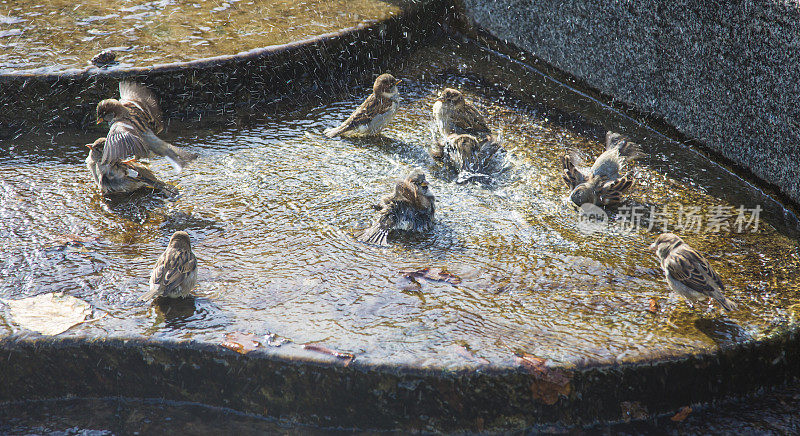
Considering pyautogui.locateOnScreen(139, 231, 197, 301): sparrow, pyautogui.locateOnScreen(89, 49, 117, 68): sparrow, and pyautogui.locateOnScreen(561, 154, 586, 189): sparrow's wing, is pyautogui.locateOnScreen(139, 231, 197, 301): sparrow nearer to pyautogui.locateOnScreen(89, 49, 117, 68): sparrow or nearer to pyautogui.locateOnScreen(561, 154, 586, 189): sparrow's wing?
pyautogui.locateOnScreen(561, 154, 586, 189): sparrow's wing

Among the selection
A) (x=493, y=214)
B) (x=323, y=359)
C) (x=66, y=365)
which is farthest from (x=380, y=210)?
(x=66, y=365)

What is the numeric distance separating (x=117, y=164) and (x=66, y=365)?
186cm

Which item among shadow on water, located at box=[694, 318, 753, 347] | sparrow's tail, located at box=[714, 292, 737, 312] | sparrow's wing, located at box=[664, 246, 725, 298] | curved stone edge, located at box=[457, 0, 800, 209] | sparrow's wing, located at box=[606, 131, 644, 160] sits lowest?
shadow on water, located at box=[694, 318, 753, 347]

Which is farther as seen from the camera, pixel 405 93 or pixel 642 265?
pixel 405 93

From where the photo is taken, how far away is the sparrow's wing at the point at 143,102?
18.4 feet

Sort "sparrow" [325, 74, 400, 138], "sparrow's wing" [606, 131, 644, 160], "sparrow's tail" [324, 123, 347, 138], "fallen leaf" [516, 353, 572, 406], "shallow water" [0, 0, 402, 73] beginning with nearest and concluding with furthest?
"fallen leaf" [516, 353, 572, 406] → "sparrow's wing" [606, 131, 644, 160] → "sparrow" [325, 74, 400, 138] → "sparrow's tail" [324, 123, 347, 138] → "shallow water" [0, 0, 402, 73]

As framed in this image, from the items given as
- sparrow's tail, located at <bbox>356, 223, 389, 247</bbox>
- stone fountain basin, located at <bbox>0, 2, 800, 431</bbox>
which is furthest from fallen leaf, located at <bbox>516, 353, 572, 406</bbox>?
sparrow's tail, located at <bbox>356, 223, 389, 247</bbox>

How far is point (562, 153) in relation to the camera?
580 cm

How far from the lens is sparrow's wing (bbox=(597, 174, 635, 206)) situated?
4914mm

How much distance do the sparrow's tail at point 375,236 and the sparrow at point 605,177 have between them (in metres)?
1.53

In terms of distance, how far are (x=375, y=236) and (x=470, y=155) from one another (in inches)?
54.5

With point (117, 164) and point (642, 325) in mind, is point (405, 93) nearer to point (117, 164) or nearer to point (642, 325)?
point (117, 164)

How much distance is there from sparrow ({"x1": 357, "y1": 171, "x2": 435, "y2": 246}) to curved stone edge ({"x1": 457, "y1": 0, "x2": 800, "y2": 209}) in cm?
285

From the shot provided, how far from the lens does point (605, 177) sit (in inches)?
198
